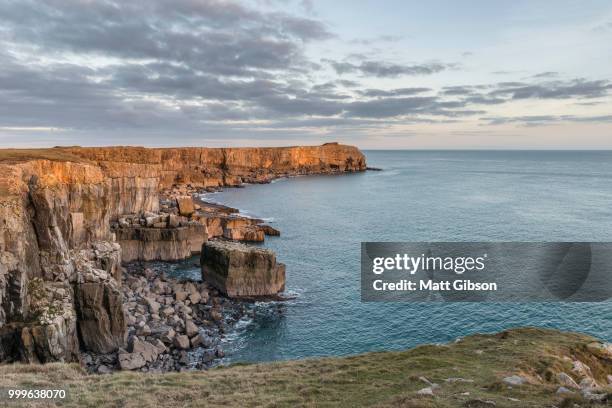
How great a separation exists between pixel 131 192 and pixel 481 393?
6690 cm

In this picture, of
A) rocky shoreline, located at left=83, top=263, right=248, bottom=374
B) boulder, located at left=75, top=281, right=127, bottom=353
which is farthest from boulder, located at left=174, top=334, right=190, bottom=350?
boulder, located at left=75, top=281, right=127, bottom=353

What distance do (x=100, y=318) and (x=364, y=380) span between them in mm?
23650

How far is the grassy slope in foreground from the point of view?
63.0ft

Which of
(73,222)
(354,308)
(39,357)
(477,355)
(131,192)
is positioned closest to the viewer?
(477,355)

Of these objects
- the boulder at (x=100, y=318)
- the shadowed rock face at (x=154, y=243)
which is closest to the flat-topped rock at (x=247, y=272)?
the boulder at (x=100, y=318)

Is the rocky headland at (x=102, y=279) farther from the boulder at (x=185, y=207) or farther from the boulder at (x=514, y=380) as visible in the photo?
the boulder at (x=514, y=380)

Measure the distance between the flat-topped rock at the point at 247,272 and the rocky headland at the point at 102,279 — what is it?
0.11 m

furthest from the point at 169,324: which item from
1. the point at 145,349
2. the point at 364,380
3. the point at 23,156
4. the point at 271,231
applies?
the point at 271,231

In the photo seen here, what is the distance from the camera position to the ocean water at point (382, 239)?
41469mm

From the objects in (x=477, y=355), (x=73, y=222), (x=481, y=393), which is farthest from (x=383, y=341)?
(x=73, y=222)

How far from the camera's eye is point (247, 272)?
5134 cm

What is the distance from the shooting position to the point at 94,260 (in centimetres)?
4475

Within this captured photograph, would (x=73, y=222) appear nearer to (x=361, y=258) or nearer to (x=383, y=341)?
(x=383, y=341)

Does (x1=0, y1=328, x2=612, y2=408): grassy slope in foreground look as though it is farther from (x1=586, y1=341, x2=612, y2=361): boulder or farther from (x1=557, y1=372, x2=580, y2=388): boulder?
(x1=557, y1=372, x2=580, y2=388): boulder
